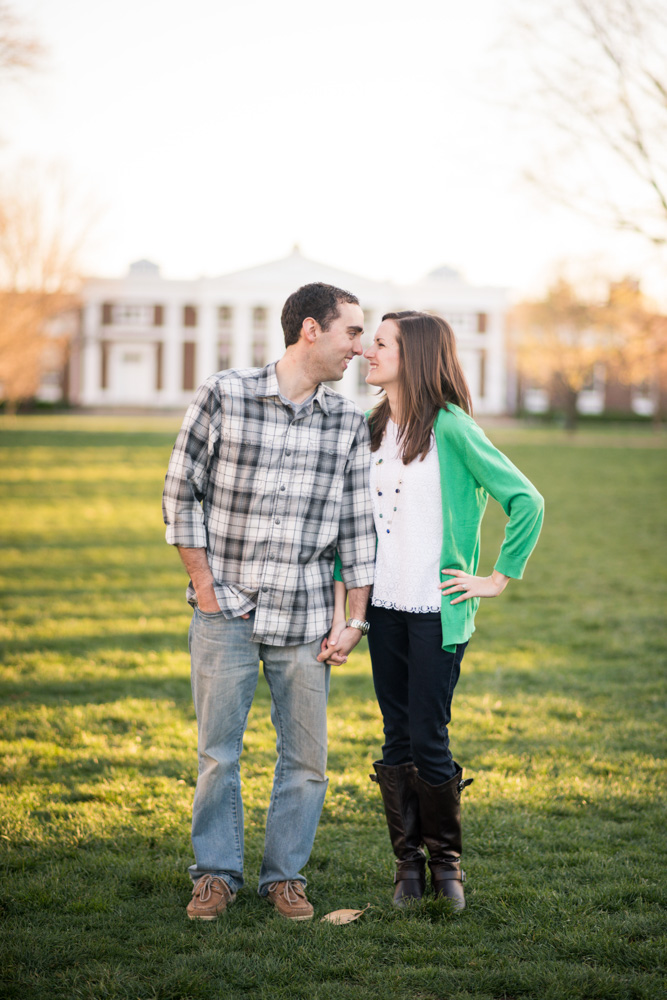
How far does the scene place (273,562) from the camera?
3.07 m

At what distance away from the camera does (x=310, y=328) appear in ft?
9.92

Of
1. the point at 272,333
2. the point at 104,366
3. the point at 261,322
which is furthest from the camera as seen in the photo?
the point at 261,322

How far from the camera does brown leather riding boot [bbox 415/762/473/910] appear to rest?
10.5 feet

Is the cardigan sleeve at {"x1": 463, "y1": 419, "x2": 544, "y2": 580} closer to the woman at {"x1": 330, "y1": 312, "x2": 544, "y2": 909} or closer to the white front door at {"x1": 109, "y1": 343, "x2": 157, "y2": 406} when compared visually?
the woman at {"x1": 330, "y1": 312, "x2": 544, "y2": 909}

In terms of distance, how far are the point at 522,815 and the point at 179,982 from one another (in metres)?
1.96

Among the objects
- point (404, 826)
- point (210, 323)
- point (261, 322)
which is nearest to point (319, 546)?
point (404, 826)

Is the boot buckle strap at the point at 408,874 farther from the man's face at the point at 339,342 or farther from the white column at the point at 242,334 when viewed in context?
the white column at the point at 242,334

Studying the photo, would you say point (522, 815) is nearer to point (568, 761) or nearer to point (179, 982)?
point (568, 761)

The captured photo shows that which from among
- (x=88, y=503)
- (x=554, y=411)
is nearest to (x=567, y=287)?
(x=554, y=411)

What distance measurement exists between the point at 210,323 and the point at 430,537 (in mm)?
62727

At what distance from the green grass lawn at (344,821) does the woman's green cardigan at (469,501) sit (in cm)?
108

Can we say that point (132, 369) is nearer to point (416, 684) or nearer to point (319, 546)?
point (319, 546)

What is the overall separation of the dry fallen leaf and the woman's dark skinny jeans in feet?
1.75

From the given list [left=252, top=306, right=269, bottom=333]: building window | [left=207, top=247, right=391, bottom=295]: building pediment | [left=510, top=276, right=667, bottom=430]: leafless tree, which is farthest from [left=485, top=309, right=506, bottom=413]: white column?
[left=252, top=306, right=269, bottom=333]: building window
